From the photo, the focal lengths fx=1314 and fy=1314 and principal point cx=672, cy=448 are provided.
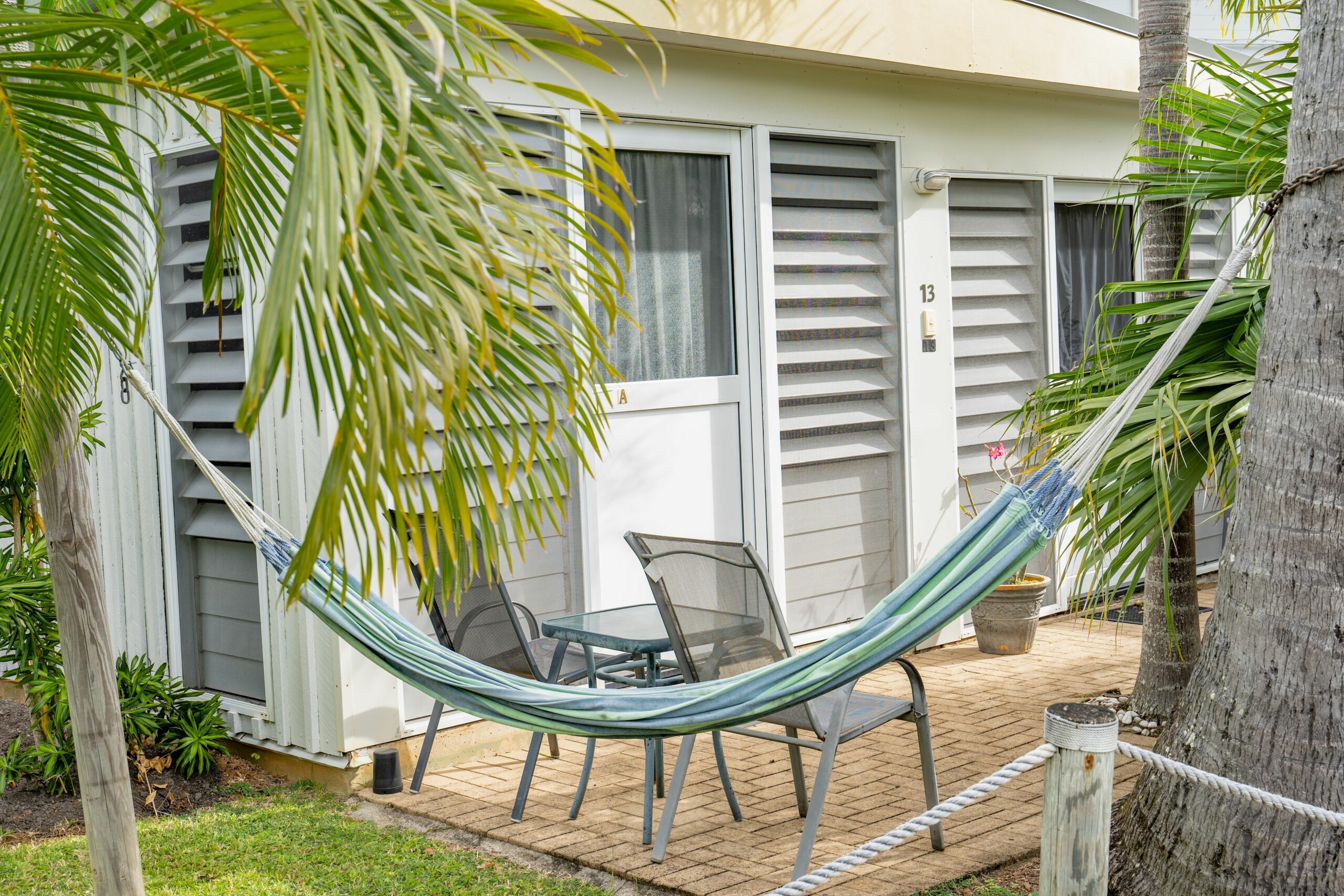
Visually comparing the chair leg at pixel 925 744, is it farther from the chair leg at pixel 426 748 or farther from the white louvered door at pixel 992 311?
the white louvered door at pixel 992 311

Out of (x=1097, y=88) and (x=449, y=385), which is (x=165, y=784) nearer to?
(x=449, y=385)

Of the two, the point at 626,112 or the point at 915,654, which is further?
the point at 915,654

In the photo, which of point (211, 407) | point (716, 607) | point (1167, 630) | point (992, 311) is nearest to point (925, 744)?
point (716, 607)

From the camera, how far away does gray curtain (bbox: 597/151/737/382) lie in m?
5.37

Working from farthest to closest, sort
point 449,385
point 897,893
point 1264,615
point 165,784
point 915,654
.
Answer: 1. point 915,654
2. point 165,784
3. point 897,893
4. point 1264,615
5. point 449,385

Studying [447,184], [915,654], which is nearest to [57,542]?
[447,184]

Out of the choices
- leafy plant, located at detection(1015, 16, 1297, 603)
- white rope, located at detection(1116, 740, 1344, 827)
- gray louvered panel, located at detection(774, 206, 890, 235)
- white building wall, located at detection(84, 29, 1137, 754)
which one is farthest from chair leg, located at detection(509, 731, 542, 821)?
gray louvered panel, located at detection(774, 206, 890, 235)

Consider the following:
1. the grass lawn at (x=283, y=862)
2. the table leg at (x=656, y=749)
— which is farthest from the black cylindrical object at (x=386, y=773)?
the table leg at (x=656, y=749)

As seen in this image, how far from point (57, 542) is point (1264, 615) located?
2691mm

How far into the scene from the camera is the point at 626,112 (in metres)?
5.17

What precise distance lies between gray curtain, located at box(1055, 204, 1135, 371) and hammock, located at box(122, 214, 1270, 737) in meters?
4.46

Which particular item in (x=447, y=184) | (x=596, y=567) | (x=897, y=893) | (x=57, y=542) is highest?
(x=447, y=184)

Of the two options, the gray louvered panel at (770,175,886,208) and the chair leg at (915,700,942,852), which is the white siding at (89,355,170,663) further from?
the chair leg at (915,700,942,852)

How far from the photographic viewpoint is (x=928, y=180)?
622cm
